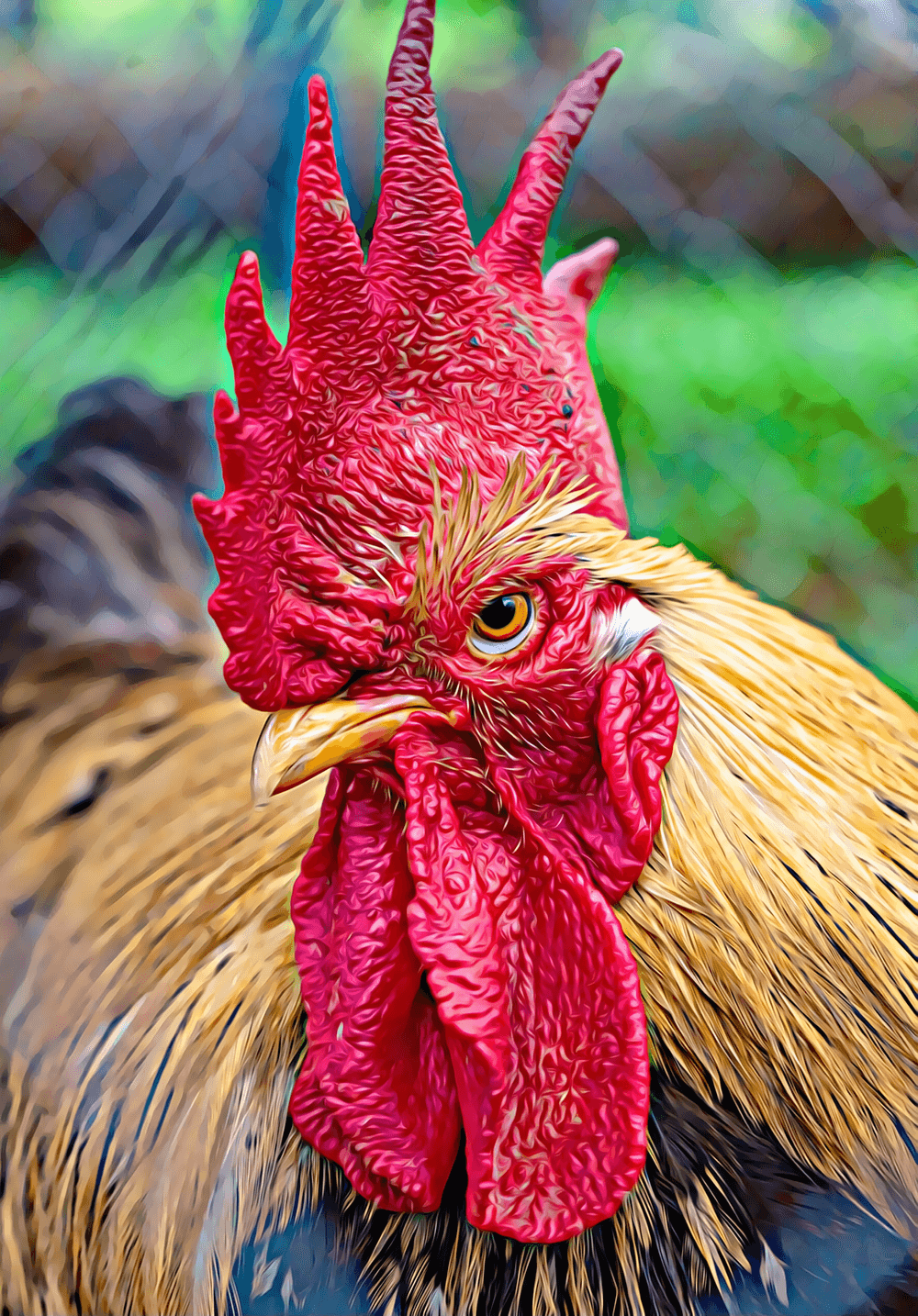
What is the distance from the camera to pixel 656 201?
1.06m

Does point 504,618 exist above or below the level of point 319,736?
above

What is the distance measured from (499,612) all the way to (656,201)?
0.60 meters

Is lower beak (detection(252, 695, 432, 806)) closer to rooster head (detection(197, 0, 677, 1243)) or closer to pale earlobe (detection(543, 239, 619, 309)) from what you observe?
rooster head (detection(197, 0, 677, 1243))

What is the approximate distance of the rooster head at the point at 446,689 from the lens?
85cm

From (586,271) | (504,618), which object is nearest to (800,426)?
(586,271)

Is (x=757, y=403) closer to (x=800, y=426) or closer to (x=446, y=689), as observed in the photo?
(x=800, y=426)

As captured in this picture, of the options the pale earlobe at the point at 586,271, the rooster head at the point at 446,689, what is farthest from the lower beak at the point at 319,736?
the pale earlobe at the point at 586,271

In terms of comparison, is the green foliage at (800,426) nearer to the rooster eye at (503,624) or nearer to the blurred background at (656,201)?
the blurred background at (656,201)

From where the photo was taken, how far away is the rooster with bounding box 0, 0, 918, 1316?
0.87 metres

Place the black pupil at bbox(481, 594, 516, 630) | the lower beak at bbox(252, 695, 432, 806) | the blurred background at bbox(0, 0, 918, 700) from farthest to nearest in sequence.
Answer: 1. the blurred background at bbox(0, 0, 918, 700)
2. the black pupil at bbox(481, 594, 516, 630)
3. the lower beak at bbox(252, 695, 432, 806)

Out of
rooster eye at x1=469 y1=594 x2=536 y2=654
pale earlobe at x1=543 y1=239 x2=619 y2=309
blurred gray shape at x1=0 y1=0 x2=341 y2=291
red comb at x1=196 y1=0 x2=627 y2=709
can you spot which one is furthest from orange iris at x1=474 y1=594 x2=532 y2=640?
blurred gray shape at x1=0 y1=0 x2=341 y2=291

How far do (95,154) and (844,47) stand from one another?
3.13 feet

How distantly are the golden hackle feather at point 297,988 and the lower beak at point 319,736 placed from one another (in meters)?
0.19

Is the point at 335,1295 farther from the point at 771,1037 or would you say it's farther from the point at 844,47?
the point at 844,47
